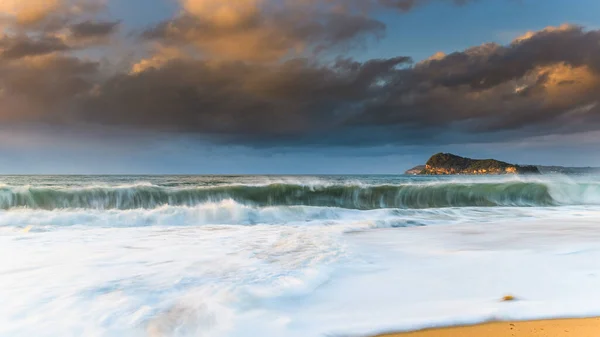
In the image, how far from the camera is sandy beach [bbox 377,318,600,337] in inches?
91.2

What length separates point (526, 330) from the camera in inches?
93.5

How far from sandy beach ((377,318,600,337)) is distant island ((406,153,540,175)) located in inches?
2571

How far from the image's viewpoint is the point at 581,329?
2373 mm

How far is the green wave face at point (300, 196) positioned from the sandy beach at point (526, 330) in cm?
1216

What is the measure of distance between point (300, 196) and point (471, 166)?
5874 cm

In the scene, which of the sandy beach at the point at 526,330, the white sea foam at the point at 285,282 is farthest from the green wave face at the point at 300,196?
the sandy beach at the point at 526,330

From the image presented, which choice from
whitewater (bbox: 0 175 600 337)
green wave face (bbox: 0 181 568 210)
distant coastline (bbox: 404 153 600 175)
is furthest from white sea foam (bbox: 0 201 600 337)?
distant coastline (bbox: 404 153 600 175)

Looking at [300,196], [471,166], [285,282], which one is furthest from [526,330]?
[471,166]

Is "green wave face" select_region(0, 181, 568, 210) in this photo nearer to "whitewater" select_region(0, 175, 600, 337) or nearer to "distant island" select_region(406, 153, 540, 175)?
"whitewater" select_region(0, 175, 600, 337)

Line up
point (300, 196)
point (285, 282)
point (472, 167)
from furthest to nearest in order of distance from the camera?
point (472, 167) → point (300, 196) → point (285, 282)

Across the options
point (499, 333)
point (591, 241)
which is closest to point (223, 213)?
point (591, 241)

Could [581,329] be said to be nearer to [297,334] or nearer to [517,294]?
[517,294]

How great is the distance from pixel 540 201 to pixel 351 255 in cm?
1514

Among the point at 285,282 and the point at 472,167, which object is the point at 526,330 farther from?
the point at 472,167
